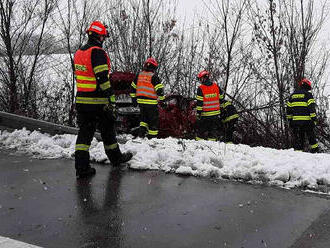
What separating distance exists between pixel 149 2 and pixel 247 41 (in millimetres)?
3326

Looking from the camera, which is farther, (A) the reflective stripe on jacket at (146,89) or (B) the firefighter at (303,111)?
(B) the firefighter at (303,111)

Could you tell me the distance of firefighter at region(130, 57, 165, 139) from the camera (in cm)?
818

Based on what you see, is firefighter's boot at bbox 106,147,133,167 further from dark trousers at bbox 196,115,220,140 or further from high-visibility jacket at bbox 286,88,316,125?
high-visibility jacket at bbox 286,88,316,125

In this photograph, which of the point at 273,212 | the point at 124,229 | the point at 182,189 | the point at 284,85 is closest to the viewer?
the point at 124,229

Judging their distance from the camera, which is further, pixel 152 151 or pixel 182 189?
pixel 152 151

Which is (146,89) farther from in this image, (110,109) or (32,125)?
(110,109)

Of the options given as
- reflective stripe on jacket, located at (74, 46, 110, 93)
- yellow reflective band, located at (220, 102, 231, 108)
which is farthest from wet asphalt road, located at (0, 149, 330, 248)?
yellow reflective band, located at (220, 102, 231, 108)

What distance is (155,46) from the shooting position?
1199 centimetres

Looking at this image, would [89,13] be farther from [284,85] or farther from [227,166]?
[227,166]

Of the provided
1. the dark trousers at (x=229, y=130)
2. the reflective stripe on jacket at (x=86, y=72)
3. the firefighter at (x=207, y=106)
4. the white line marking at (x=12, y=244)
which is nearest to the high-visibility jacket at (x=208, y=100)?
the firefighter at (x=207, y=106)

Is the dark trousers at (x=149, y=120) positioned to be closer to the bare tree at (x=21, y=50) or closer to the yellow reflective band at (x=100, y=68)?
the yellow reflective band at (x=100, y=68)

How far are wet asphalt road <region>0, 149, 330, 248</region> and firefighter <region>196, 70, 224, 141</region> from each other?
4.46 meters

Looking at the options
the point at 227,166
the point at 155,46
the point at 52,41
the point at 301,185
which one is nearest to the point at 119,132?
the point at 155,46

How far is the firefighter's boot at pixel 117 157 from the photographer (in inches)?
200
